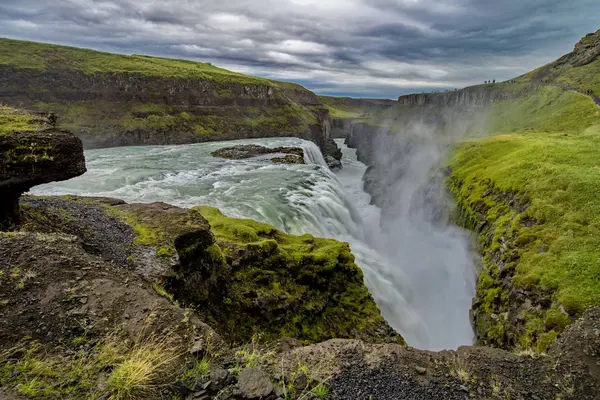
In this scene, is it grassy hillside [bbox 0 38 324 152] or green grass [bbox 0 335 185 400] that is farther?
grassy hillside [bbox 0 38 324 152]

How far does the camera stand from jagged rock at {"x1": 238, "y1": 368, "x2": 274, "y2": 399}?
642cm

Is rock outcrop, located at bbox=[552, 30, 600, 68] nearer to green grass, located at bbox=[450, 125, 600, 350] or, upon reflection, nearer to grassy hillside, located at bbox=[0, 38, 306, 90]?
green grass, located at bbox=[450, 125, 600, 350]

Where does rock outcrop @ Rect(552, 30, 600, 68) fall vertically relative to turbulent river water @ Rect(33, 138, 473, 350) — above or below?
above

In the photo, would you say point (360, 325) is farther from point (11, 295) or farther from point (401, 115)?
point (401, 115)

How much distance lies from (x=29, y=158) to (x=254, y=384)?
10397mm

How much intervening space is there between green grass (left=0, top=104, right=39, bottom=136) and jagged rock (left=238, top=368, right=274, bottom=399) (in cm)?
1097

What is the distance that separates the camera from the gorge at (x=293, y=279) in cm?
704

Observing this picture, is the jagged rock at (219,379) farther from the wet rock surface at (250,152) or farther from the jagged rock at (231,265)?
the wet rock surface at (250,152)

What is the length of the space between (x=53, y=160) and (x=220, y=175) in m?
37.4

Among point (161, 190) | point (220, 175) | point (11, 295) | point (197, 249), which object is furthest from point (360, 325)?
point (220, 175)

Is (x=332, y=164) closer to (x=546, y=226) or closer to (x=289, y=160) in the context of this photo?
(x=289, y=160)

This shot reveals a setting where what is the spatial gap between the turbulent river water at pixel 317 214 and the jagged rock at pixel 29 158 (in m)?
17.5

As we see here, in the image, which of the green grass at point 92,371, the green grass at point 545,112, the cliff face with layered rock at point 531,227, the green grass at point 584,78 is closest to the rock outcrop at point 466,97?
the green grass at point 545,112

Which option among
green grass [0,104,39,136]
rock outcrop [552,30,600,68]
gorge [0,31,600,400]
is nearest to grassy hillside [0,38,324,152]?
gorge [0,31,600,400]
